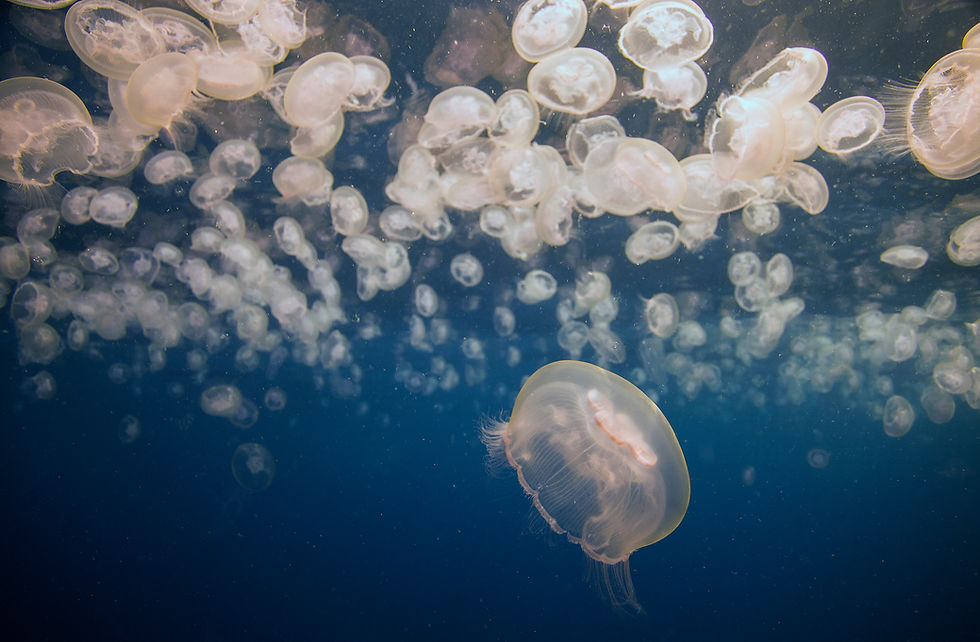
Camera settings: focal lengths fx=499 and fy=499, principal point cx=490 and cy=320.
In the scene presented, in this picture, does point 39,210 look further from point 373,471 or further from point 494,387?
point 373,471

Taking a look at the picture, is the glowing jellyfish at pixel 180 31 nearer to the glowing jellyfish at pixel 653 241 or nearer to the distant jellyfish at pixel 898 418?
the glowing jellyfish at pixel 653 241

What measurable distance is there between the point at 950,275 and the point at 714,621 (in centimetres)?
1786

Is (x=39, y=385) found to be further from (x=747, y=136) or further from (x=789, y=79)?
(x=789, y=79)

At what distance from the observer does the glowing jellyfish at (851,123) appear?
12.2ft

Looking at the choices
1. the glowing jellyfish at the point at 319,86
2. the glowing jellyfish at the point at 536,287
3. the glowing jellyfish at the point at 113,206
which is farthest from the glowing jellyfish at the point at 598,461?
the glowing jellyfish at the point at 113,206

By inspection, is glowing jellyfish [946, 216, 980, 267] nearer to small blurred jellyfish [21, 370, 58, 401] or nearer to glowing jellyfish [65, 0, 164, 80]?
glowing jellyfish [65, 0, 164, 80]

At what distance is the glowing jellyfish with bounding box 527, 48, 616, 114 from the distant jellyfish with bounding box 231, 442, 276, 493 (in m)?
10.1

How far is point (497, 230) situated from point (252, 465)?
853 cm

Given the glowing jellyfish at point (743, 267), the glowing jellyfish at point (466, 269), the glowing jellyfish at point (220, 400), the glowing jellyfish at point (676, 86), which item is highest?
the glowing jellyfish at point (676, 86)

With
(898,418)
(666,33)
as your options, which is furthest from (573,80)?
(898,418)

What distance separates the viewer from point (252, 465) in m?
11.2

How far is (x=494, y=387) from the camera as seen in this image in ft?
69.4

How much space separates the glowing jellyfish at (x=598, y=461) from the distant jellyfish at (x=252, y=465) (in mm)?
9498

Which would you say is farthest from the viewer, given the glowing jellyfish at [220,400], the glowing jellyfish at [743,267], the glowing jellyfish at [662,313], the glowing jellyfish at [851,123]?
the glowing jellyfish at [220,400]
